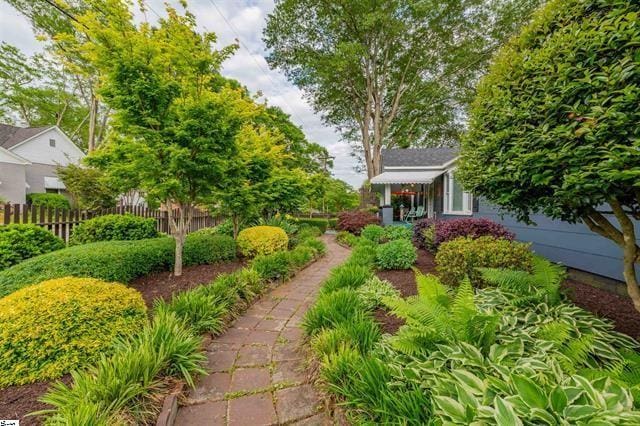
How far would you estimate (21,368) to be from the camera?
82.2 inches

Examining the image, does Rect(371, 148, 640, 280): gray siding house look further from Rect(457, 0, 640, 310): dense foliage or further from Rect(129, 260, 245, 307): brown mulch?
Rect(129, 260, 245, 307): brown mulch

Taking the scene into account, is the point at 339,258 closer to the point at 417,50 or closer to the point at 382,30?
the point at 382,30

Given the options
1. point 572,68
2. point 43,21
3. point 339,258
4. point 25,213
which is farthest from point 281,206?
point 43,21

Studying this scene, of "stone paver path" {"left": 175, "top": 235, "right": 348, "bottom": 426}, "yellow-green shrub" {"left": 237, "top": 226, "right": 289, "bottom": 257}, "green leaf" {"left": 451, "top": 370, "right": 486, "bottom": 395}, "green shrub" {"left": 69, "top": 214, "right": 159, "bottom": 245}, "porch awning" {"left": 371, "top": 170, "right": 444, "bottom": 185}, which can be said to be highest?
"porch awning" {"left": 371, "top": 170, "right": 444, "bottom": 185}

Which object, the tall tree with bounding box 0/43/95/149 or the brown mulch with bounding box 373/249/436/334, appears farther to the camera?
the tall tree with bounding box 0/43/95/149

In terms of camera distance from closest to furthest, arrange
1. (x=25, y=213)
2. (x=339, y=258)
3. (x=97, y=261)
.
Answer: (x=97, y=261) < (x=25, y=213) < (x=339, y=258)

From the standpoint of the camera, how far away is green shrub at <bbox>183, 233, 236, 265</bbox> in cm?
560

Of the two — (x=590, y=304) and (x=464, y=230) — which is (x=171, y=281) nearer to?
(x=464, y=230)

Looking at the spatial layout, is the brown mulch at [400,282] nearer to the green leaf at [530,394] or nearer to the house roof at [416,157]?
the green leaf at [530,394]

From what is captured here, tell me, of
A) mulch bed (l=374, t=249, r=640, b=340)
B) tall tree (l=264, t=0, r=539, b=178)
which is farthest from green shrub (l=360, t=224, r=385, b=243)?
tall tree (l=264, t=0, r=539, b=178)

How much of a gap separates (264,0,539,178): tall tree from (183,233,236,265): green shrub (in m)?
12.0

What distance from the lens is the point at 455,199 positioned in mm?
10555

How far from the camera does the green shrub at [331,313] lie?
9.62 feet

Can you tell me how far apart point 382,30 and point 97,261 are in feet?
51.5
